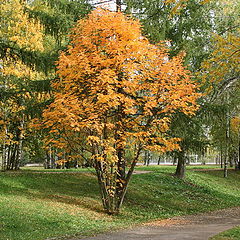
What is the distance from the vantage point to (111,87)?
1052cm

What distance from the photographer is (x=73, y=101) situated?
1047 centimetres

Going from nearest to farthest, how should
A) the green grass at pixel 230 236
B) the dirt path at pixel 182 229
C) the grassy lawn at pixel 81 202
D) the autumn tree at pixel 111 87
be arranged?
the green grass at pixel 230 236 → the dirt path at pixel 182 229 → the grassy lawn at pixel 81 202 → the autumn tree at pixel 111 87

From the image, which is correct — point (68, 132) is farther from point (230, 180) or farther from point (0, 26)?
point (230, 180)

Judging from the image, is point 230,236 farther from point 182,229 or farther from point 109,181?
point 109,181

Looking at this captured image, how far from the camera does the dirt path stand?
8.27 metres

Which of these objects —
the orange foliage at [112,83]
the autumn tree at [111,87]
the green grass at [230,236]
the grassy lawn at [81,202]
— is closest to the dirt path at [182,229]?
the green grass at [230,236]

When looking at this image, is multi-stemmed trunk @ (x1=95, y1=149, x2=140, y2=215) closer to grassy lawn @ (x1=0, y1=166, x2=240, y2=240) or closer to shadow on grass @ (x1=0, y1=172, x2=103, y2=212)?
grassy lawn @ (x1=0, y1=166, x2=240, y2=240)

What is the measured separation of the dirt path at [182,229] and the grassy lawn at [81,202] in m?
0.66

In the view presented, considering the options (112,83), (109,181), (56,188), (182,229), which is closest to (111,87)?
(112,83)

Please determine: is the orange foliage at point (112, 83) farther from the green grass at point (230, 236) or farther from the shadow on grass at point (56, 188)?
the green grass at point (230, 236)

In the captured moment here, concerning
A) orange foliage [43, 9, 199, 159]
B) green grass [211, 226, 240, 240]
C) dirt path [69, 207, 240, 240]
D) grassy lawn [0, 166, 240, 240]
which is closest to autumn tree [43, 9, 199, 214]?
orange foliage [43, 9, 199, 159]

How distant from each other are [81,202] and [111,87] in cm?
488

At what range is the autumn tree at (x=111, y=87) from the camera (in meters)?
10.6

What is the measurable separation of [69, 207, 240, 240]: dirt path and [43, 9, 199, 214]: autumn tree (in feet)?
7.13
